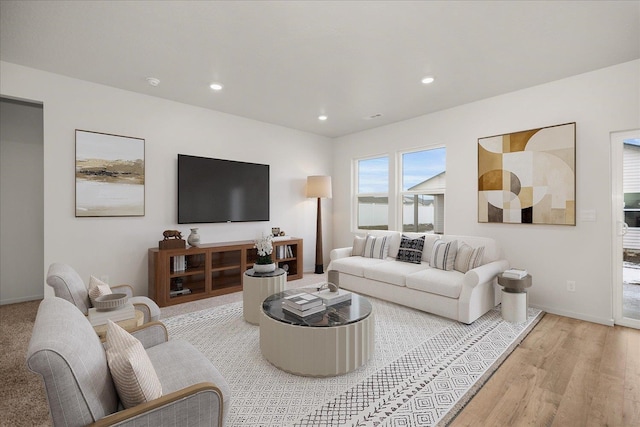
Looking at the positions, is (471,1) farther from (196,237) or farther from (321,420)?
(196,237)

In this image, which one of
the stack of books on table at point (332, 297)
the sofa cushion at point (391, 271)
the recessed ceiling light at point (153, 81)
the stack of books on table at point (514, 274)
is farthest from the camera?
the sofa cushion at point (391, 271)

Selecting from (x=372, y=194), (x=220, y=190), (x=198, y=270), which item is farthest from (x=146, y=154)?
(x=372, y=194)

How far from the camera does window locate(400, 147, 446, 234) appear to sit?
473 cm

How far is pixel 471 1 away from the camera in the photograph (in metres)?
2.17

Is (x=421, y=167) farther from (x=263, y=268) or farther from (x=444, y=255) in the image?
(x=263, y=268)

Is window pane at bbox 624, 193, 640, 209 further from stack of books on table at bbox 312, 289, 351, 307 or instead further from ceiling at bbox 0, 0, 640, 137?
stack of books on table at bbox 312, 289, 351, 307

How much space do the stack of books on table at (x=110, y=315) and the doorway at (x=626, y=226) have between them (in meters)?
4.55

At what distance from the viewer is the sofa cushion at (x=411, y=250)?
4.12 meters

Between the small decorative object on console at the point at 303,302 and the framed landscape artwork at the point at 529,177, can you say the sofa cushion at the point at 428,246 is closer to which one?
the framed landscape artwork at the point at 529,177

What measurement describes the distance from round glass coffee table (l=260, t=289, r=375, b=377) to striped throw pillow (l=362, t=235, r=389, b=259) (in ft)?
7.04

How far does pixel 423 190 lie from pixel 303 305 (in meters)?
3.33

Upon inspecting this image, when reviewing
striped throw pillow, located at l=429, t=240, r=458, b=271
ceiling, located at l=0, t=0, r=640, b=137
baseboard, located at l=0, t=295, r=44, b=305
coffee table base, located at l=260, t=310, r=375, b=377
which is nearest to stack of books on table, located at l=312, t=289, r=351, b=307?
coffee table base, located at l=260, t=310, r=375, b=377

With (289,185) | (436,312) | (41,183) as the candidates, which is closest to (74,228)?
(41,183)

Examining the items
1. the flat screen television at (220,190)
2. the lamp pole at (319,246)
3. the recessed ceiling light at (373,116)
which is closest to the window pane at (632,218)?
the recessed ceiling light at (373,116)
